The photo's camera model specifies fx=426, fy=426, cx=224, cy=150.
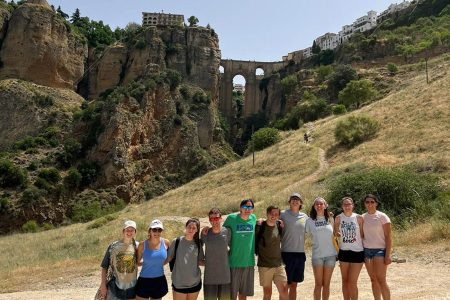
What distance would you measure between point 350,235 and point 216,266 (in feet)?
Result: 7.09

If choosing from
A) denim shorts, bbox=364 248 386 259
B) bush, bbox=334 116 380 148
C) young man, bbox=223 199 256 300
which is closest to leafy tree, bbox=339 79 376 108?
bush, bbox=334 116 380 148

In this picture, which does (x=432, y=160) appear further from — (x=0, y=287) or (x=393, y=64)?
(x=393, y=64)

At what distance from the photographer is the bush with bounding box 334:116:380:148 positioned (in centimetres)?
3341

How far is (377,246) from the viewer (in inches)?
257

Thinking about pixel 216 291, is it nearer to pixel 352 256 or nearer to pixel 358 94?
pixel 352 256

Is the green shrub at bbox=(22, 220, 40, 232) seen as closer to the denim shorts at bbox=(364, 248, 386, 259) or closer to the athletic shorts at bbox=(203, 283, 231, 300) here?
the athletic shorts at bbox=(203, 283, 231, 300)

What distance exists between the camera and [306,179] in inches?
1110

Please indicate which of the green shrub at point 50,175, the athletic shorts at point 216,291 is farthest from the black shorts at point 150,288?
the green shrub at point 50,175

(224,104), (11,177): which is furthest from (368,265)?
(224,104)

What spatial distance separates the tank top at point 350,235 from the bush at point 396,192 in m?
8.84

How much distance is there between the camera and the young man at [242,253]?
620 centimetres

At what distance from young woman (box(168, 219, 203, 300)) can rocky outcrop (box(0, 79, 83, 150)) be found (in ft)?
163

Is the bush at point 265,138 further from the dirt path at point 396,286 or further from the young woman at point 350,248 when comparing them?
the young woman at point 350,248

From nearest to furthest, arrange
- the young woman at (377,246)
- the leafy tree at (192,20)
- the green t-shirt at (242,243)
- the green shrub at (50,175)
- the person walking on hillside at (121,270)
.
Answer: the person walking on hillside at (121,270) → the green t-shirt at (242,243) → the young woman at (377,246) → the green shrub at (50,175) → the leafy tree at (192,20)
